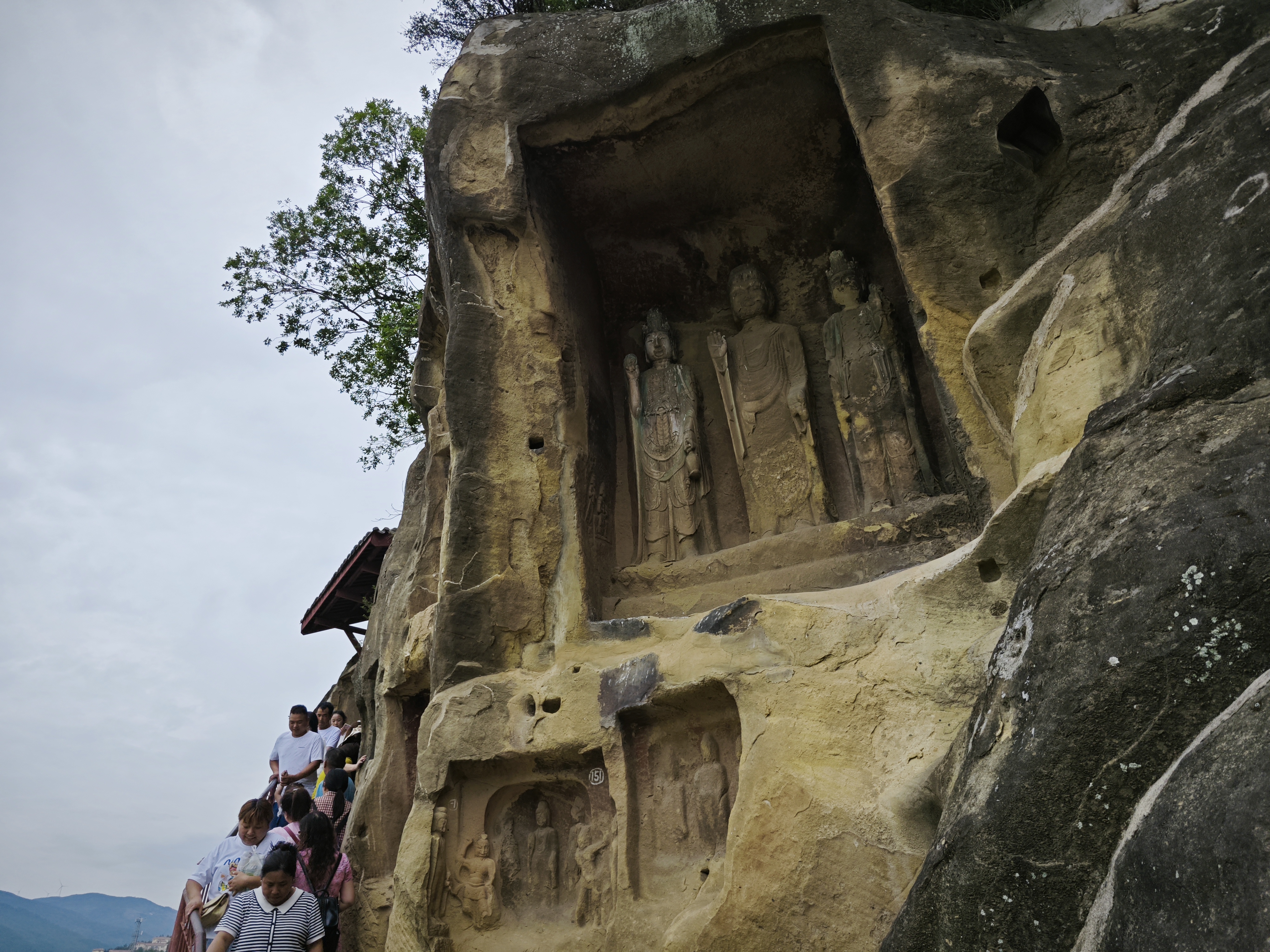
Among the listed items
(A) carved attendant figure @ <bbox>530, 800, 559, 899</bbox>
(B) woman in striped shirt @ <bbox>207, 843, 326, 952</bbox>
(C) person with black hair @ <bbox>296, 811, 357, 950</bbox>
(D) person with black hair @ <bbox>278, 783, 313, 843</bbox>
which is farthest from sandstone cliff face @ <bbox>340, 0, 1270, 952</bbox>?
(B) woman in striped shirt @ <bbox>207, 843, 326, 952</bbox>

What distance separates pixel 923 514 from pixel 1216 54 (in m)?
2.73

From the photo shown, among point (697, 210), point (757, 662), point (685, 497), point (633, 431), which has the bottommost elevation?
point (757, 662)

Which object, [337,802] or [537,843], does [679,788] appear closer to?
[537,843]

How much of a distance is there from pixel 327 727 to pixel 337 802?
5.39ft

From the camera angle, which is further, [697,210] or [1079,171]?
[697,210]

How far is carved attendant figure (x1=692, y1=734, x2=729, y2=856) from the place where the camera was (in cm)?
447

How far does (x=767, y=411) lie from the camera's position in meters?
6.44

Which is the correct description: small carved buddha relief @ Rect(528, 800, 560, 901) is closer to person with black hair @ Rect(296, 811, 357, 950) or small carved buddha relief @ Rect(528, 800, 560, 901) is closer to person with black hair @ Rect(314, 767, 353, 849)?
person with black hair @ Rect(296, 811, 357, 950)

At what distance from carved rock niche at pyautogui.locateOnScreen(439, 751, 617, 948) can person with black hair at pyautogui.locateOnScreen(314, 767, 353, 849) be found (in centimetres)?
155

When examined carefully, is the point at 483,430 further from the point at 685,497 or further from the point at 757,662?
the point at 757,662

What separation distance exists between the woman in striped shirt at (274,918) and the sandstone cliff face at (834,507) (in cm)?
80

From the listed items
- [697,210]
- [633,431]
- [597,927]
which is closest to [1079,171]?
[697,210]

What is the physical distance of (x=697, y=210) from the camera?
22.4ft

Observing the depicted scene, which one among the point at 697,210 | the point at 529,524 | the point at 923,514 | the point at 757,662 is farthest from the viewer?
the point at 697,210
